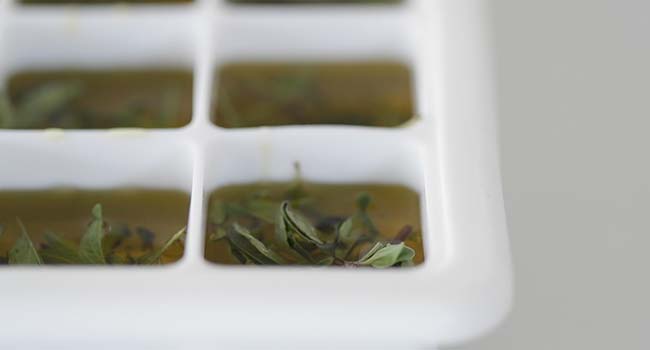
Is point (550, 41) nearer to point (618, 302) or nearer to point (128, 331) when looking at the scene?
point (618, 302)

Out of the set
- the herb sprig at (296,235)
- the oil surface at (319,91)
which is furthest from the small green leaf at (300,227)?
the oil surface at (319,91)

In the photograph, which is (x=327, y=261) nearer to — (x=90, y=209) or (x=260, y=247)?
(x=260, y=247)

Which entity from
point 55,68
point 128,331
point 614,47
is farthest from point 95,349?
point 614,47

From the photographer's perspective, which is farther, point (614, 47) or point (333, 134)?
point (614, 47)

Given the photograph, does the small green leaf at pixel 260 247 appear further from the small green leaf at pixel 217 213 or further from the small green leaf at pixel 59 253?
the small green leaf at pixel 59 253

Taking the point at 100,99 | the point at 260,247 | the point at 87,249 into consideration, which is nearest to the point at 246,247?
the point at 260,247
